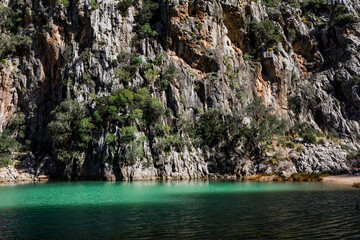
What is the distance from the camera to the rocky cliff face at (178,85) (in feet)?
149

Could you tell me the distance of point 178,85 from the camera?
53.6 m

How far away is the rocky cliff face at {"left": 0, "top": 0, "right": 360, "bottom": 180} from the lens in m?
45.5

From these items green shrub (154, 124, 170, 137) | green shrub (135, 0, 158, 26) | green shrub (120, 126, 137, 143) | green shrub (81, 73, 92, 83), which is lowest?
green shrub (120, 126, 137, 143)

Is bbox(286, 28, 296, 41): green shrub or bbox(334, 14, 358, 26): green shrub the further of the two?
bbox(286, 28, 296, 41): green shrub

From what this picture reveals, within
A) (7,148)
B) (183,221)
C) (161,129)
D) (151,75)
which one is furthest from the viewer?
(151,75)

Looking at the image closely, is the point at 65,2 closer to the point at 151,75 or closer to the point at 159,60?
the point at 159,60

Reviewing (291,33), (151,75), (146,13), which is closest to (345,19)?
(291,33)

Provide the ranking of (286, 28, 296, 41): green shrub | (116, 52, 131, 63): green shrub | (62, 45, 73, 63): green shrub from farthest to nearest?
(286, 28, 296, 41): green shrub < (62, 45, 73, 63): green shrub < (116, 52, 131, 63): green shrub

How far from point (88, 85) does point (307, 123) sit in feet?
146

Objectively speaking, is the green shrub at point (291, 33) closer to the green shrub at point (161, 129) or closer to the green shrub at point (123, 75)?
the green shrub at point (123, 75)

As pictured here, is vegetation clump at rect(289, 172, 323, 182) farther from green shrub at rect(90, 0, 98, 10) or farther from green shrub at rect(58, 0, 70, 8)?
green shrub at rect(58, 0, 70, 8)

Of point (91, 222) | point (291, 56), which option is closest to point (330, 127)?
point (291, 56)

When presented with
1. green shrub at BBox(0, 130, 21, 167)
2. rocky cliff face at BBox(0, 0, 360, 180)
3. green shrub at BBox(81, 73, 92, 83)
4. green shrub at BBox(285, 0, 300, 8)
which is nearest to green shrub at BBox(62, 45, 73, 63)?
rocky cliff face at BBox(0, 0, 360, 180)

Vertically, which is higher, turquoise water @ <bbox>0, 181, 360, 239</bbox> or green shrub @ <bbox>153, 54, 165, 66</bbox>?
green shrub @ <bbox>153, 54, 165, 66</bbox>
